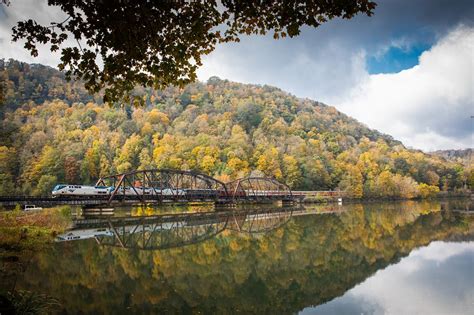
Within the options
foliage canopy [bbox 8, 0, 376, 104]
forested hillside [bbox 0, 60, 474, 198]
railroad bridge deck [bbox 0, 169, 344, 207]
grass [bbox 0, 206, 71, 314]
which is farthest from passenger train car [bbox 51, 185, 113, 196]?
foliage canopy [bbox 8, 0, 376, 104]

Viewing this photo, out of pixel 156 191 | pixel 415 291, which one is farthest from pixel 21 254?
pixel 156 191

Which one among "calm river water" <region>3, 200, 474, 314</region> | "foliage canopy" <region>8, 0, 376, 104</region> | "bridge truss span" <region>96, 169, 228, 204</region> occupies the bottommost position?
"calm river water" <region>3, 200, 474, 314</region>

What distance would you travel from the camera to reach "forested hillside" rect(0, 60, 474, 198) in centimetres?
7294

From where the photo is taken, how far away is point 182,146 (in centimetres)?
8144

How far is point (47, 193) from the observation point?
62719mm

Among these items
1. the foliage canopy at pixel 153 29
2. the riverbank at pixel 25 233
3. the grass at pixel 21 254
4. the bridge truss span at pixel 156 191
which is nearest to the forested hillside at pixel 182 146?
the bridge truss span at pixel 156 191

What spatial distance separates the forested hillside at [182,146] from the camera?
72938 mm

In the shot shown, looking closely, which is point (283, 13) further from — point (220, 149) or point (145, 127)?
point (145, 127)

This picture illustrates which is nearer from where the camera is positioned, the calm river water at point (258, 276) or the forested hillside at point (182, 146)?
the calm river water at point (258, 276)

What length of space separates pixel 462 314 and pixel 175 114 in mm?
107014

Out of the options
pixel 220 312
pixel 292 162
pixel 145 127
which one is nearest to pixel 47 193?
pixel 145 127

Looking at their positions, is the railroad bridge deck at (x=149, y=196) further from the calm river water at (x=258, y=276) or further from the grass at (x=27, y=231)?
the calm river water at (x=258, y=276)

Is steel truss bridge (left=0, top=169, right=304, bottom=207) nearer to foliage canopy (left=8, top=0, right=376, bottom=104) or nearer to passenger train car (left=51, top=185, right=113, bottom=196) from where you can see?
passenger train car (left=51, top=185, right=113, bottom=196)

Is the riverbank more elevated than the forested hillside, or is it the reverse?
the forested hillside
